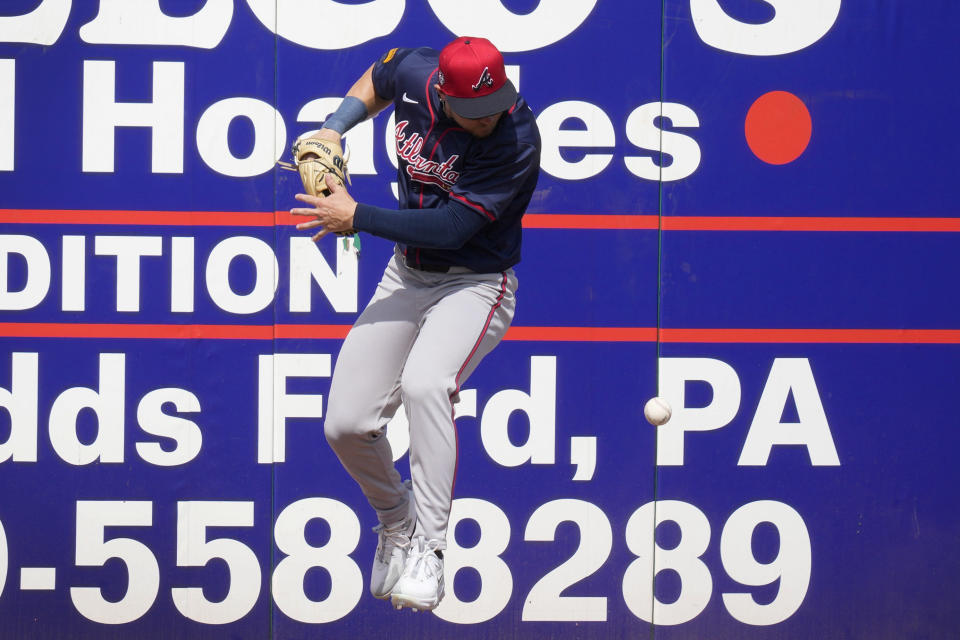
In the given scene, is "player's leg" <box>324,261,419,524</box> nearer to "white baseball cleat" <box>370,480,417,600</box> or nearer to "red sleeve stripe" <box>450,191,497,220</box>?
"white baseball cleat" <box>370,480,417,600</box>

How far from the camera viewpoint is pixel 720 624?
14.3 ft

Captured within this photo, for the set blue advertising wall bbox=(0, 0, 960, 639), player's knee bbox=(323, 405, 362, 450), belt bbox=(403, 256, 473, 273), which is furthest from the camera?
blue advertising wall bbox=(0, 0, 960, 639)

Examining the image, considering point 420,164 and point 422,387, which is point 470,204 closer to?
point 420,164

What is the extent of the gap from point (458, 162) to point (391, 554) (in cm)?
124

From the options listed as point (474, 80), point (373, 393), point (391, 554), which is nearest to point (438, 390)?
point (373, 393)

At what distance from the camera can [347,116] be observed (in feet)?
10.5

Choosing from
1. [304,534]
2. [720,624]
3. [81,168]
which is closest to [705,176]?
[720,624]

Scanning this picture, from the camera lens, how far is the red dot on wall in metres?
4.29

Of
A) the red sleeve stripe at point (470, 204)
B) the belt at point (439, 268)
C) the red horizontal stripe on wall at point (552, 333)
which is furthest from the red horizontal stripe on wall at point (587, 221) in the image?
the red sleeve stripe at point (470, 204)

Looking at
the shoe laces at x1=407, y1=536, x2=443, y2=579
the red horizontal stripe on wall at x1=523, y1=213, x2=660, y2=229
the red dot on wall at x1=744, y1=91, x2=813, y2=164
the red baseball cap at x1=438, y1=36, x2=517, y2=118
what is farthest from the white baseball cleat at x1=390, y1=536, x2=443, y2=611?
the red dot on wall at x1=744, y1=91, x2=813, y2=164

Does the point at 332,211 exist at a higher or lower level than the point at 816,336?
higher

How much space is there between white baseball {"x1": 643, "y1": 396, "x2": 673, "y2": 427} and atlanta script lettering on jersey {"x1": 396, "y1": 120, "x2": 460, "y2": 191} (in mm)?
1397

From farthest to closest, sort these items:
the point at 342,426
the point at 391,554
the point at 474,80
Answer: the point at 391,554
the point at 342,426
the point at 474,80

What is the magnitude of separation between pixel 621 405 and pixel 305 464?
1.31 meters
